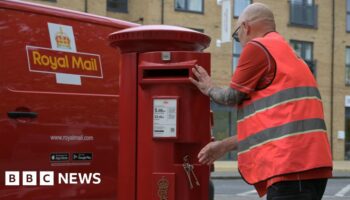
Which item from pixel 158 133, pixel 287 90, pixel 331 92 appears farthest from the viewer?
pixel 331 92

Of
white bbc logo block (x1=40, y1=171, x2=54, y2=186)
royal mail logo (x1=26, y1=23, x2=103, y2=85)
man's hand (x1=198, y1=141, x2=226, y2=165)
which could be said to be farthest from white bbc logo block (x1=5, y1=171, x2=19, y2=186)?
man's hand (x1=198, y1=141, x2=226, y2=165)

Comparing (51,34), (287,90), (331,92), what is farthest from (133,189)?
(331,92)

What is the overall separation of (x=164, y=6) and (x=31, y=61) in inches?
808

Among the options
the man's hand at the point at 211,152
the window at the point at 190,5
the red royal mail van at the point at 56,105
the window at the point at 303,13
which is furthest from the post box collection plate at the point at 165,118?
the window at the point at 303,13

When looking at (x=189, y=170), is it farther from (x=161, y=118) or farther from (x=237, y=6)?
(x=237, y=6)

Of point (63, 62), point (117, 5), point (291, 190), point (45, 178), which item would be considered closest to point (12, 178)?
point (45, 178)

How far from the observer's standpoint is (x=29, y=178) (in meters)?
4.51

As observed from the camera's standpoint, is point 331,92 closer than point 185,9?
No

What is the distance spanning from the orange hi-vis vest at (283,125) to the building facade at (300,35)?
70.5ft

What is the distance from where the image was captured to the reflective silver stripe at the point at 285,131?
3.05 m

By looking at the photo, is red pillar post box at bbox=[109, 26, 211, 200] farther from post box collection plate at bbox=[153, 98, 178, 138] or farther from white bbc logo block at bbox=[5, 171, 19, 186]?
white bbc logo block at bbox=[5, 171, 19, 186]

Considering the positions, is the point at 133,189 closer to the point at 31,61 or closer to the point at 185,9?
the point at 31,61

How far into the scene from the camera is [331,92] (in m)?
28.8

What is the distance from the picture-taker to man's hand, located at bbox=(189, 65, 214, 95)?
358 cm
